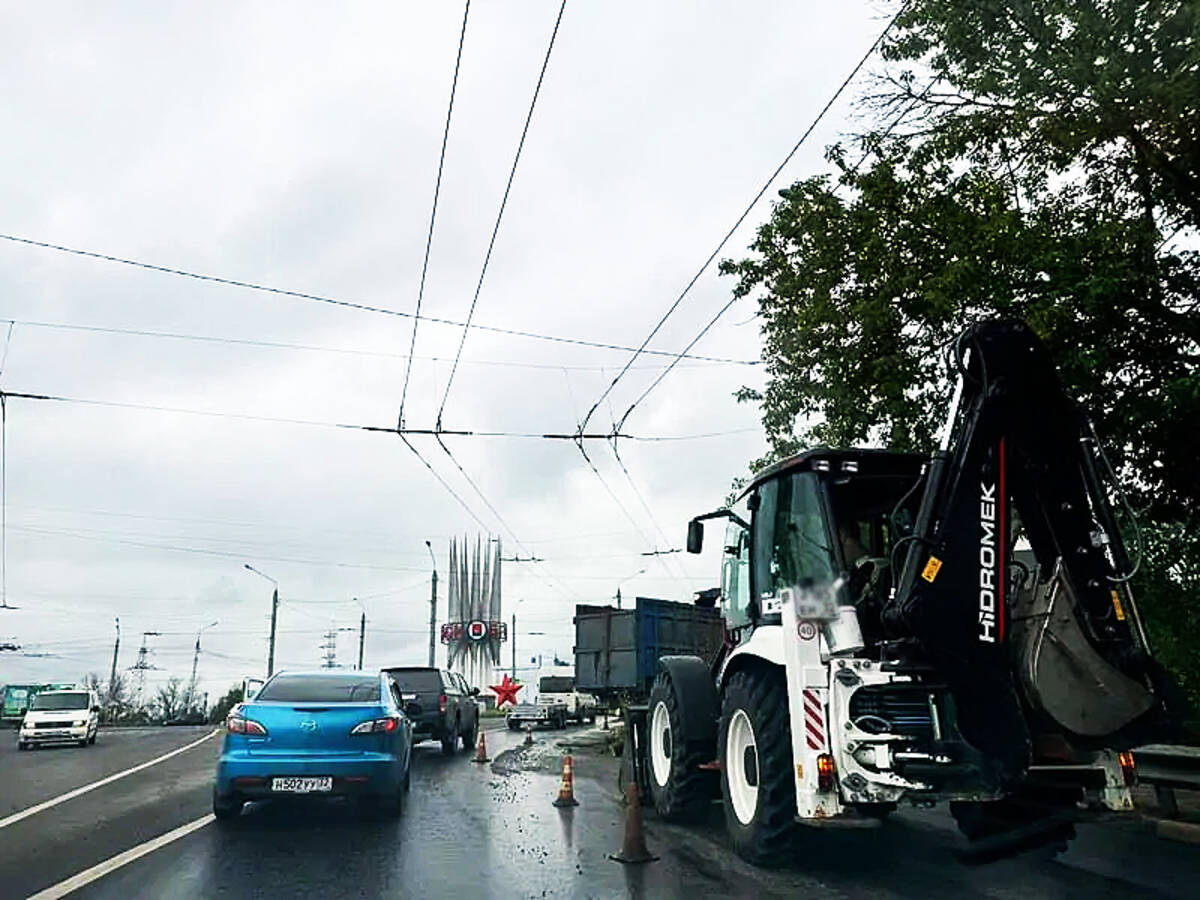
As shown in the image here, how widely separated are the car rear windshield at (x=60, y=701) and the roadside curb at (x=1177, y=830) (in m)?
28.2

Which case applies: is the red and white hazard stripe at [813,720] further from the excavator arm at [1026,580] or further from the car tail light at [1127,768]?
the car tail light at [1127,768]

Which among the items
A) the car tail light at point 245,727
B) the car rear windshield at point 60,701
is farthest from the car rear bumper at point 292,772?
the car rear windshield at point 60,701

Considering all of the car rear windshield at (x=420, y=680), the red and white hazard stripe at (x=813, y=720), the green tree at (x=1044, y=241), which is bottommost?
the red and white hazard stripe at (x=813, y=720)

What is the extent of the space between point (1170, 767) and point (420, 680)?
1535 centimetres

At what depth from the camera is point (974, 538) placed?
711cm

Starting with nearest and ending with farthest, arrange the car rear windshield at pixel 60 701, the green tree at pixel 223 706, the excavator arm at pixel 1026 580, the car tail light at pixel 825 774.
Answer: the excavator arm at pixel 1026 580
the car tail light at pixel 825 774
the car rear windshield at pixel 60 701
the green tree at pixel 223 706

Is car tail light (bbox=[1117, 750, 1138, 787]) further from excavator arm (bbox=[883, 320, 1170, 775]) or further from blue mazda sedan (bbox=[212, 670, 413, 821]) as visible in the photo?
blue mazda sedan (bbox=[212, 670, 413, 821])

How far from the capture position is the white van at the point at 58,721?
29.7 metres

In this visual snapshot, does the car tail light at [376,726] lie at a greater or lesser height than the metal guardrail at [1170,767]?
greater

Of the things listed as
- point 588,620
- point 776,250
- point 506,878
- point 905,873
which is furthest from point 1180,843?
point 588,620

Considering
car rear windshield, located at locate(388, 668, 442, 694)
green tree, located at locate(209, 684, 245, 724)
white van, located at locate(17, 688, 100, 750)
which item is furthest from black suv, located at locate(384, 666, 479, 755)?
green tree, located at locate(209, 684, 245, 724)

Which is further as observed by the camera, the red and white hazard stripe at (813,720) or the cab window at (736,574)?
the cab window at (736,574)

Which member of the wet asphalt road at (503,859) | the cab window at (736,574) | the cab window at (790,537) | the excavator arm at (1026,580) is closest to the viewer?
the excavator arm at (1026,580)

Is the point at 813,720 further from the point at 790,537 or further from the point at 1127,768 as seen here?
the point at 1127,768
